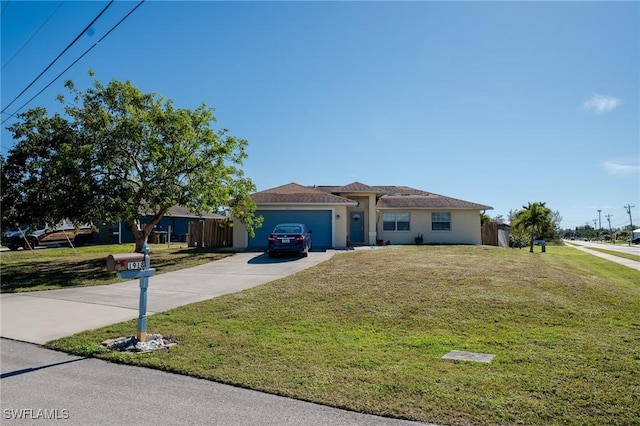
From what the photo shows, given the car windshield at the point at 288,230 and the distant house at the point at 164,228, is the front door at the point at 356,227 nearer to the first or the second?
the car windshield at the point at 288,230

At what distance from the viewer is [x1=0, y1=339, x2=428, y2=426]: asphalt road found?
3.72 metres

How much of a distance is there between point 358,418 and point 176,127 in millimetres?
15862

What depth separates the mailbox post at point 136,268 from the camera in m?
5.73

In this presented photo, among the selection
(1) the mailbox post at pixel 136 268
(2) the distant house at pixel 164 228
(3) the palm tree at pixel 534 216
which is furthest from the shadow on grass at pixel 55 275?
(3) the palm tree at pixel 534 216

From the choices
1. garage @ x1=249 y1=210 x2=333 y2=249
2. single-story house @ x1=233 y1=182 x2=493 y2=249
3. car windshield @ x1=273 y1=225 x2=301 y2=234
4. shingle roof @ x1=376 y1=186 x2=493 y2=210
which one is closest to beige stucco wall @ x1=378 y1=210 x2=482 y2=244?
single-story house @ x1=233 y1=182 x2=493 y2=249

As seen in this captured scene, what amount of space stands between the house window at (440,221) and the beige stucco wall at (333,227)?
6.45 meters

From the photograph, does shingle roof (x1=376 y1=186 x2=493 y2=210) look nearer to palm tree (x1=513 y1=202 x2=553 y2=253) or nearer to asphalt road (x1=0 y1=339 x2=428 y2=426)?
palm tree (x1=513 y1=202 x2=553 y2=253)

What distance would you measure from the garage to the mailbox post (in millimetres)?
16049

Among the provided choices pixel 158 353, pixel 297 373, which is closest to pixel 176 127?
pixel 158 353

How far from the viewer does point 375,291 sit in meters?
9.89

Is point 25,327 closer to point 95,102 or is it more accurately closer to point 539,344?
point 539,344

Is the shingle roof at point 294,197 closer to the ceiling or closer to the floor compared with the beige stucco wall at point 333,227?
closer to the ceiling

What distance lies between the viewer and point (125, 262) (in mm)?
5836

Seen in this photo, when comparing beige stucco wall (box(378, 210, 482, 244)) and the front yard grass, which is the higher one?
beige stucco wall (box(378, 210, 482, 244))
